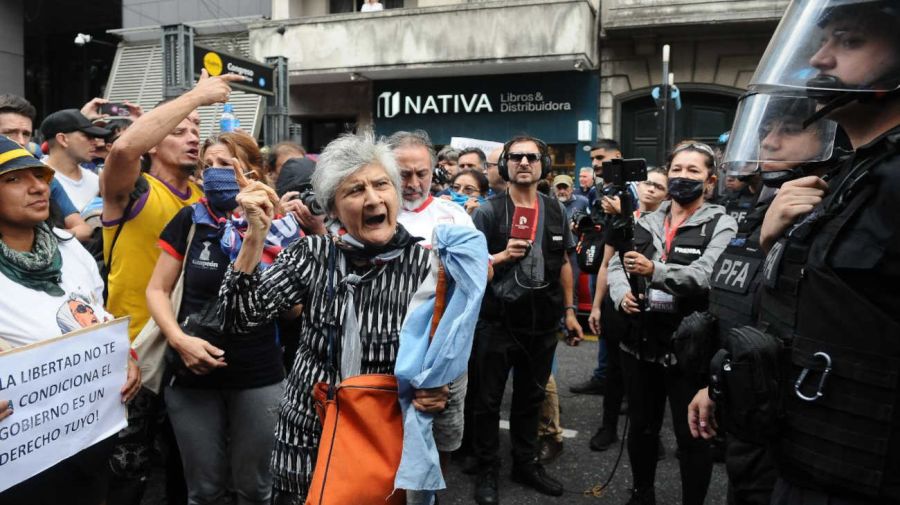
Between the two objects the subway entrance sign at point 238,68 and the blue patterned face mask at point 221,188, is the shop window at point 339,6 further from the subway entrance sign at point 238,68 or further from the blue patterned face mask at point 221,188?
the blue patterned face mask at point 221,188

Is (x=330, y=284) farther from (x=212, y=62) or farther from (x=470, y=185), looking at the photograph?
(x=212, y=62)

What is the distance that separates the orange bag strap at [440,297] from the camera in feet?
7.04

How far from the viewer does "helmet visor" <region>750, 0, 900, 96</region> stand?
5.16ft

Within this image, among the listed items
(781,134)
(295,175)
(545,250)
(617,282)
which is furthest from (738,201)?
(295,175)

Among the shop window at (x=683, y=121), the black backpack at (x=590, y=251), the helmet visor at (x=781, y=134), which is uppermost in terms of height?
the shop window at (x=683, y=121)

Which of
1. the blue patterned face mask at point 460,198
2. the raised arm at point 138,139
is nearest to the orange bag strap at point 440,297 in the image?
the raised arm at point 138,139

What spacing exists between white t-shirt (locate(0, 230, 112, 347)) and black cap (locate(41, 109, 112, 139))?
208cm

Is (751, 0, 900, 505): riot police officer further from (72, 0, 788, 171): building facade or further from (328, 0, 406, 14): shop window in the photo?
(328, 0, 406, 14): shop window

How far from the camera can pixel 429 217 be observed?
365cm

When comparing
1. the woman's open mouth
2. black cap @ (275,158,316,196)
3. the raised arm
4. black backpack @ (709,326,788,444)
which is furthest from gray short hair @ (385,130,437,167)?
black backpack @ (709,326,788,444)

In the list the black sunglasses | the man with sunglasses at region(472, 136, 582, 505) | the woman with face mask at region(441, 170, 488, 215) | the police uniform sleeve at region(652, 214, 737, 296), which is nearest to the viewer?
the police uniform sleeve at region(652, 214, 737, 296)

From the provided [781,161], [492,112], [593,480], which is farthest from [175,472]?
[492,112]

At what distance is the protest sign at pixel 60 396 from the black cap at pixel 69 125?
7.89ft

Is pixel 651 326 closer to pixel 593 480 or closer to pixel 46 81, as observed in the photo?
pixel 593 480
